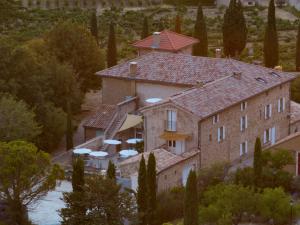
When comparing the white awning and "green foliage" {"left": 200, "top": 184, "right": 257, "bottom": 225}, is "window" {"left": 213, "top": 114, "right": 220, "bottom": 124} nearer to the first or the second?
the white awning

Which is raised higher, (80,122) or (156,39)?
(156,39)

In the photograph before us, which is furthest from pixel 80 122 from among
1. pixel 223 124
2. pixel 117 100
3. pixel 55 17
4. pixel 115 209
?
pixel 55 17

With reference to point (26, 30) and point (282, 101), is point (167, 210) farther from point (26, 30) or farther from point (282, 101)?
point (26, 30)

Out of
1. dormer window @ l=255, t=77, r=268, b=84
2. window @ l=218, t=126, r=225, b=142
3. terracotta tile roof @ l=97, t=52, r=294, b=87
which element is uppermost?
terracotta tile roof @ l=97, t=52, r=294, b=87

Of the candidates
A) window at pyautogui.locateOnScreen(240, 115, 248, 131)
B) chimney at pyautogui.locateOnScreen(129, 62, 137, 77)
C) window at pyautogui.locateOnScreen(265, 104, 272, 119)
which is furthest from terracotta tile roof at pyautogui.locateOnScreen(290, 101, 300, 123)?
chimney at pyautogui.locateOnScreen(129, 62, 137, 77)

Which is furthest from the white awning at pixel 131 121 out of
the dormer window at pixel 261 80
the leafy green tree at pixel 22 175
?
the leafy green tree at pixel 22 175

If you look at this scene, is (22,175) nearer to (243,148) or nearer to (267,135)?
(243,148)
